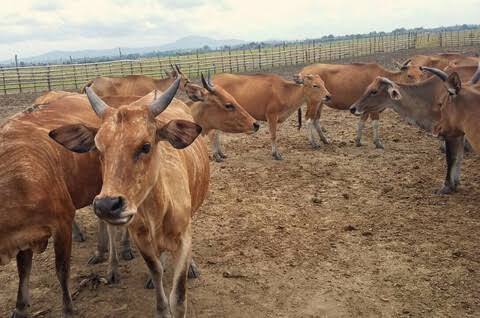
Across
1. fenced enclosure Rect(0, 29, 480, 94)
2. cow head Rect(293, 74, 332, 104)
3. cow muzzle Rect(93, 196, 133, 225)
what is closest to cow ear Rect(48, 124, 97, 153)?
cow muzzle Rect(93, 196, 133, 225)

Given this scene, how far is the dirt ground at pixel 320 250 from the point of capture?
16.5 ft

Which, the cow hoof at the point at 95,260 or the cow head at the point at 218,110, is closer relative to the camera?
the cow hoof at the point at 95,260

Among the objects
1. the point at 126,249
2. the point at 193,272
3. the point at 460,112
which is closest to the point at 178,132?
the point at 193,272

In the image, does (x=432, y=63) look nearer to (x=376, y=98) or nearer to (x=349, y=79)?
(x=349, y=79)

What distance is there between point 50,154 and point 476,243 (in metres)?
5.42

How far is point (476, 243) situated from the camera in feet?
20.1

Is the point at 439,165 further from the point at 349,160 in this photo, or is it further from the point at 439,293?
the point at 439,293

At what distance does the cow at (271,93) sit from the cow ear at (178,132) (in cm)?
750

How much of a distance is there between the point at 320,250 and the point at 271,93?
6050 mm

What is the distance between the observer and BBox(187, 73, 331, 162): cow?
1151 cm

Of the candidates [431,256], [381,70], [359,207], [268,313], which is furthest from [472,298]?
[381,70]

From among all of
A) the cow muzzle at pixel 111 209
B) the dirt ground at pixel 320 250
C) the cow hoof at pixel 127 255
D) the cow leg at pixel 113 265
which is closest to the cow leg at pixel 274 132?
the dirt ground at pixel 320 250

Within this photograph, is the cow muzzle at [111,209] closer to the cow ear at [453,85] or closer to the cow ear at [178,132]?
the cow ear at [178,132]

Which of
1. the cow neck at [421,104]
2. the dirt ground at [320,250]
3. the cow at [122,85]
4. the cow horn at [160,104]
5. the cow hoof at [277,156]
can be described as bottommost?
the dirt ground at [320,250]
